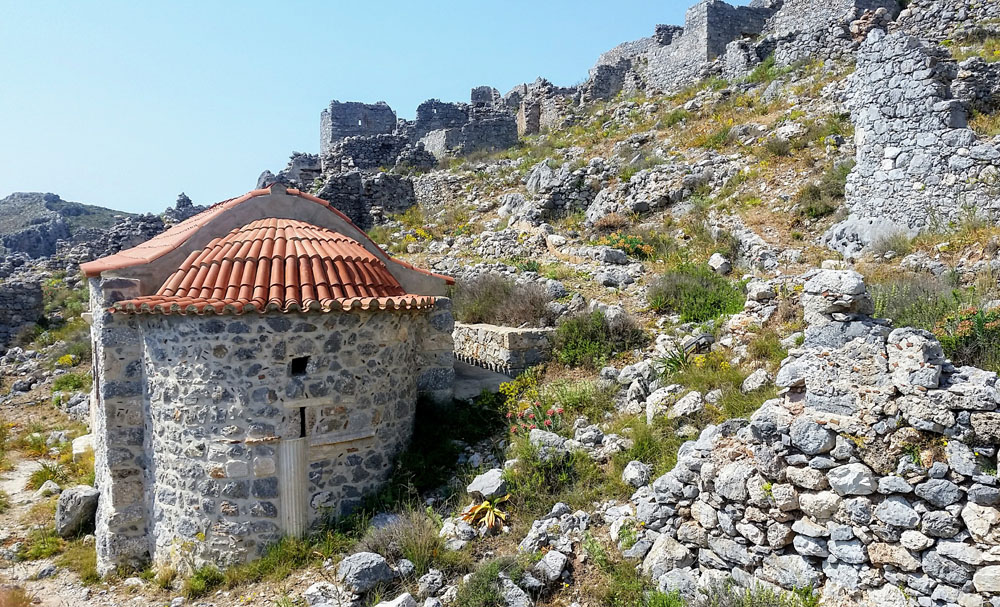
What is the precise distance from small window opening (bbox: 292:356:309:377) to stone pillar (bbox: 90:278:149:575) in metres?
1.91

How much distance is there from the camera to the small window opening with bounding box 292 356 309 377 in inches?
243

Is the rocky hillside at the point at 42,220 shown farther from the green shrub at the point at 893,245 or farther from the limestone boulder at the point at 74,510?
the green shrub at the point at 893,245

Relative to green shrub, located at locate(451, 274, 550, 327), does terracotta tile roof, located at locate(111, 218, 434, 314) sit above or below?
above

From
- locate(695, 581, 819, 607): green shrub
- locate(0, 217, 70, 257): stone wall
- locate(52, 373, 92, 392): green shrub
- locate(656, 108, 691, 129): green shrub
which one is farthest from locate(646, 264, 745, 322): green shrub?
locate(0, 217, 70, 257): stone wall

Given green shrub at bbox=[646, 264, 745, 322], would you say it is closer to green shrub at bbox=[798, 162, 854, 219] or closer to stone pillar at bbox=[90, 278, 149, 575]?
green shrub at bbox=[798, 162, 854, 219]

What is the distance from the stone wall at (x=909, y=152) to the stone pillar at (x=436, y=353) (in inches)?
262

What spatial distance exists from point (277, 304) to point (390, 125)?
2389cm

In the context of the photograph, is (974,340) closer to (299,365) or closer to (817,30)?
(299,365)

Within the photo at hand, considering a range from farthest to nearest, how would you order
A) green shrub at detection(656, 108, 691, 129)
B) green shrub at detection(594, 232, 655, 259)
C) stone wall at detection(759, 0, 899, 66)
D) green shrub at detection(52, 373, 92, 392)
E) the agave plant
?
1. green shrub at detection(656, 108, 691, 129)
2. stone wall at detection(759, 0, 899, 66)
3. green shrub at detection(52, 373, 92, 392)
4. green shrub at detection(594, 232, 655, 259)
5. the agave plant

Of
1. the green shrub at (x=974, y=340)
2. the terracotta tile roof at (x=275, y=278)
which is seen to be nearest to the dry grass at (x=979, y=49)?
the green shrub at (x=974, y=340)

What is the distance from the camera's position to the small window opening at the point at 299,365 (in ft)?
20.3

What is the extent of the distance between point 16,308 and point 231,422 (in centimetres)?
1712

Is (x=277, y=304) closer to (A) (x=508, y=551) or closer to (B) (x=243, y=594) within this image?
(B) (x=243, y=594)

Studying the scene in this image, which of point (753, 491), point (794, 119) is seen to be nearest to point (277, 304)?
point (753, 491)
